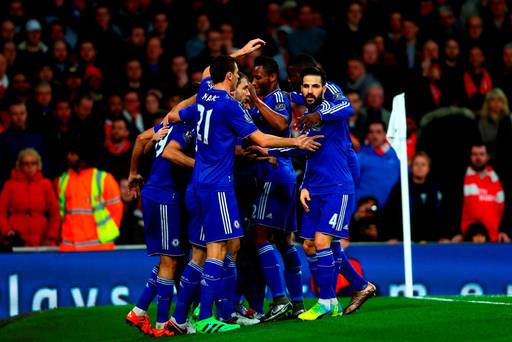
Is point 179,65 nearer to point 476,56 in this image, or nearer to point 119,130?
point 119,130

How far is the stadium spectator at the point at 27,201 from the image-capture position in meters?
16.6

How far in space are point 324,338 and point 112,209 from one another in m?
6.04

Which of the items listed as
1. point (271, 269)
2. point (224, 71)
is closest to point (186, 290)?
point (271, 269)

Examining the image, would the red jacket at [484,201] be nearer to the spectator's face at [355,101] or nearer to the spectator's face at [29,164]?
the spectator's face at [355,101]

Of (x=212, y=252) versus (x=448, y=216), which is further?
(x=448, y=216)

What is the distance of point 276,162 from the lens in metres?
12.8

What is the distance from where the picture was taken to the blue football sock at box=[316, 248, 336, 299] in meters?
12.2

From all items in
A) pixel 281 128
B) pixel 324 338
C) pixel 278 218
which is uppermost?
pixel 281 128

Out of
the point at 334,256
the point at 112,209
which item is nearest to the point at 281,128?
the point at 334,256

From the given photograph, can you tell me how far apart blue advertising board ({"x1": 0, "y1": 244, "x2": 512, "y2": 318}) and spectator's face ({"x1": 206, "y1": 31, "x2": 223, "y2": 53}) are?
4.83m

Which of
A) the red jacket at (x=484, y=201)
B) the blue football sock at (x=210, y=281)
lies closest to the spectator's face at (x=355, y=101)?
the red jacket at (x=484, y=201)

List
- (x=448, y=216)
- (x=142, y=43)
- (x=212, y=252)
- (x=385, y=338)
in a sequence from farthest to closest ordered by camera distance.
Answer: (x=142, y=43), (x=448, y=216), (x=212, y=252), (x=385, y=338)

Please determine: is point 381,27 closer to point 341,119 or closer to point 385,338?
point 341,119

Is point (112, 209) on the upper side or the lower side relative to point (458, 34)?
lower
